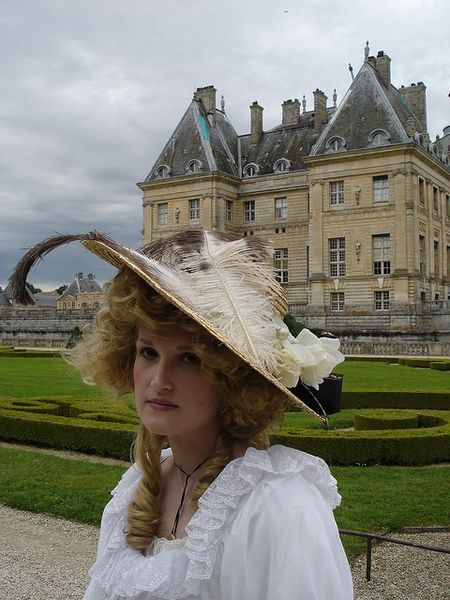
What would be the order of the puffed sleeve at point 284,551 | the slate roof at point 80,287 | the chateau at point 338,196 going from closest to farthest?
1. the puffed sleeve at point 284,551
2. the chateau at point 338,196
3. the slate roof at point 80,287

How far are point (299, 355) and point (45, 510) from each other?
5.01 m

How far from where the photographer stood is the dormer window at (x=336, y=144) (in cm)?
3597

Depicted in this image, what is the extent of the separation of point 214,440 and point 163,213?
40.9 metres

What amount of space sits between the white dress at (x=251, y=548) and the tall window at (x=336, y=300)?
34.6m

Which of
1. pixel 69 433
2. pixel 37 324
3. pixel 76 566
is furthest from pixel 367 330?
pixel 76 566

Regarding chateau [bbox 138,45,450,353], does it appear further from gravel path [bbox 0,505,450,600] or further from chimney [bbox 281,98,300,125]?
gravel path [bbox 0,505,450,600]

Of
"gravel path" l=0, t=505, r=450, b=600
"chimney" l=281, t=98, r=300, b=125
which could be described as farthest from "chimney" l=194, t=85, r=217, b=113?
"gravel path" l=0, t=505, r=450, b=600

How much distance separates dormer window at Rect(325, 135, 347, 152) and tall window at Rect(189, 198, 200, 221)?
8.98 metres

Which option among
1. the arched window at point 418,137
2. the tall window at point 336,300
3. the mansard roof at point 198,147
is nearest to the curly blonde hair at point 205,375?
the tall window at point 336,300

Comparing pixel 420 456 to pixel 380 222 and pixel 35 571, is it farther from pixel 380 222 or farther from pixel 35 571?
pixel 380 222

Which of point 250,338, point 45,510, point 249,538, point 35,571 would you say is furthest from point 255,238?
point 45,510

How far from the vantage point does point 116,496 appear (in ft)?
6.55

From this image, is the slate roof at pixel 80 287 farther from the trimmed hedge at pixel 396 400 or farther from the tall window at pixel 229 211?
the trimmed hedge at pixel 396 400

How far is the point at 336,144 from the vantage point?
3628cm
